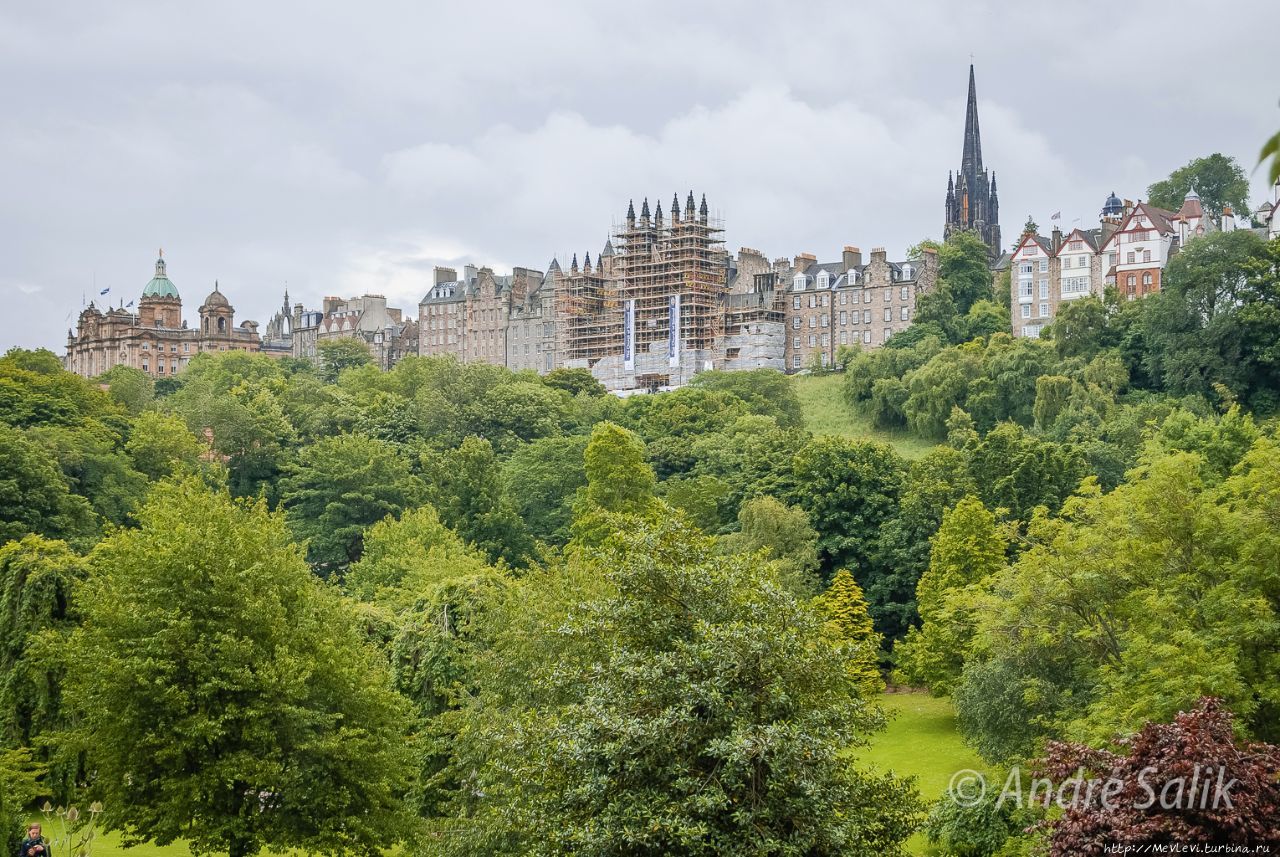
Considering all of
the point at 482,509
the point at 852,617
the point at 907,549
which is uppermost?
the point at 482,509

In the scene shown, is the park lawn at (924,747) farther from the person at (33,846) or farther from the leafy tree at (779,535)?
the person at (33,846)

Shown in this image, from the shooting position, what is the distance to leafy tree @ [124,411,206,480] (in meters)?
72.2

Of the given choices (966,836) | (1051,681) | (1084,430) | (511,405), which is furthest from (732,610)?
(511,405)

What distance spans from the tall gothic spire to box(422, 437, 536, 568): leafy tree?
86144mm

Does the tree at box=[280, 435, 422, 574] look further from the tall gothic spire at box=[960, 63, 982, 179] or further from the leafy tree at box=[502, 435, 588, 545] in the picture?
the tall gothic spire at box=[960, 63, 982, 179]

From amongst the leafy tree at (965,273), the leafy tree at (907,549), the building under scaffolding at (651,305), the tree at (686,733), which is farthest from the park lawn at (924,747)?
the building under scaffolding at (651,305)

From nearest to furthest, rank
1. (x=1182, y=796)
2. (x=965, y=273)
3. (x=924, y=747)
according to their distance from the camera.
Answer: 1. (x=1182, y=796)
2. (x=924, y=747)
3. (x=965, y=273)

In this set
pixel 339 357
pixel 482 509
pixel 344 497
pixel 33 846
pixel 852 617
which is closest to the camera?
pixel 33 846

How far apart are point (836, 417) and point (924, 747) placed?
50.4m

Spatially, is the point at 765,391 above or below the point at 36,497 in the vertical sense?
above

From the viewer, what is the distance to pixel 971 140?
472 feet

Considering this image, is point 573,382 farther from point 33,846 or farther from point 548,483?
point 33,846

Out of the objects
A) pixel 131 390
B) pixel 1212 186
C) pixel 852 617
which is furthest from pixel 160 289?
pixel 852 617

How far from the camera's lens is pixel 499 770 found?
73.2 feet
